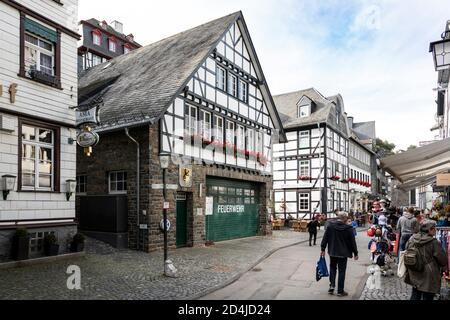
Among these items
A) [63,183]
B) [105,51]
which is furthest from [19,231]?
[105,51]

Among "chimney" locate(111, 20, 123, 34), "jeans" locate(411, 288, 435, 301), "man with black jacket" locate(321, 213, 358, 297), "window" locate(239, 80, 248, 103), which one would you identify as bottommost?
"jeans" locate(411, 288, 435, 301)

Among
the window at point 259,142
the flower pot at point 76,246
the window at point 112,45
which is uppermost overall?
the window at point 112,45

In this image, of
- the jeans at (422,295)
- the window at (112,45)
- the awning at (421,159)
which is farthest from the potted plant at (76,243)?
the window at (112,45)

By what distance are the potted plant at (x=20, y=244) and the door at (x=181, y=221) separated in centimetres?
629

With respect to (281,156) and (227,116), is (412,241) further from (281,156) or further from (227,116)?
(281,156)

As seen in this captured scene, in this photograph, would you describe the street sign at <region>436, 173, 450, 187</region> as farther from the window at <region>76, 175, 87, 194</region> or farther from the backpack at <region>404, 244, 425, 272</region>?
the window at <region>76, 175, 87, 194</region>

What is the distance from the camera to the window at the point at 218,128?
1770cm

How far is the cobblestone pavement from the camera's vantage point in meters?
7.80

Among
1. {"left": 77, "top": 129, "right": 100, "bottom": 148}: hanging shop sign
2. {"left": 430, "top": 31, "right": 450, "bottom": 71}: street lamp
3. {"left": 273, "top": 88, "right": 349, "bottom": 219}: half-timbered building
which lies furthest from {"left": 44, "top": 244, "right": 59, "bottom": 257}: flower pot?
{"left": 273, "top": 88, "right": 349, "bottom": 219}: half-timbered building

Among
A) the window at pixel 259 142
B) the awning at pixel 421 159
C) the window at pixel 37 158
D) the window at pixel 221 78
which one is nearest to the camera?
the awning at pixel 421 159

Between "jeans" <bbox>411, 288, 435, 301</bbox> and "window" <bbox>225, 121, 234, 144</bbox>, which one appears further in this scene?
"window" <bbox>225, 121, 234, 144</bbox>

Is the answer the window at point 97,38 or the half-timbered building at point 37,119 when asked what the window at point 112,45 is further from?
the half-timbered building at point 37,119

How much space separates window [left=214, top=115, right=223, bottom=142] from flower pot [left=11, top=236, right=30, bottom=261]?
921cm

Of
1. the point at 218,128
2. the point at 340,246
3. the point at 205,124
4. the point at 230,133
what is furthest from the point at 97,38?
the point at 340,246
